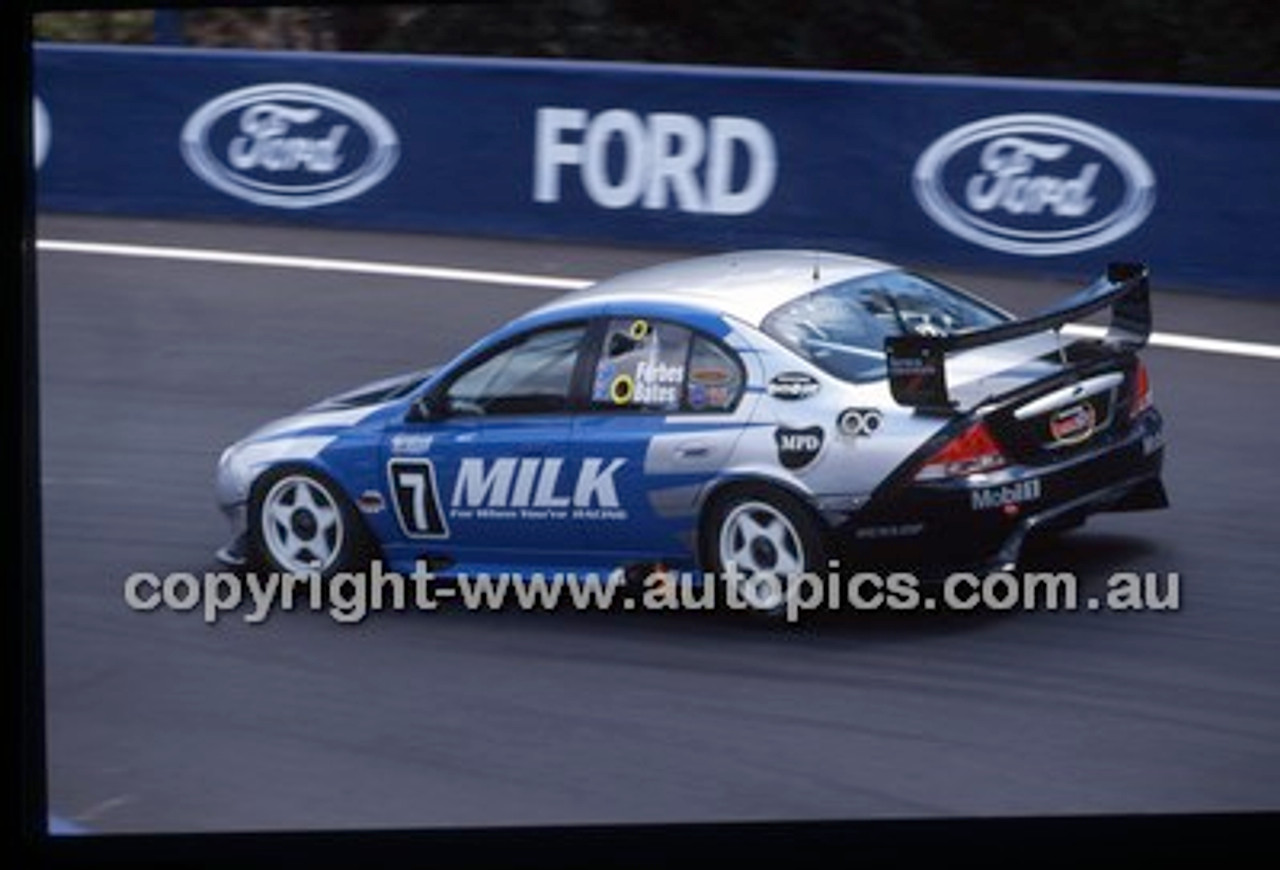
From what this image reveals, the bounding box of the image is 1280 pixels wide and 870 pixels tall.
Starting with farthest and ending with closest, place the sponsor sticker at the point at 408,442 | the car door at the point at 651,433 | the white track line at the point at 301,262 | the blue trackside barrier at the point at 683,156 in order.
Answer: the white track line at the point at 301,262 < the sponsor sticker at the point at 408,442 < the blue trackside barrier at the point at 683,156 < the car door at the point at 651,433

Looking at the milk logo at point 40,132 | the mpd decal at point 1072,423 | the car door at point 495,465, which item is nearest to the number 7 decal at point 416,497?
the car door at point 495,465

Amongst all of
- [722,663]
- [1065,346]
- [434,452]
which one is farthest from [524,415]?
[1065,346]

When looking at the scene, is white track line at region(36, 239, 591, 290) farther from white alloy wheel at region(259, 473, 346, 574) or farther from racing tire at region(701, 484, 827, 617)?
racing tire at region(701, 484, 827, 617)

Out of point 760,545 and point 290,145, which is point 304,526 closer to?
point 290,145

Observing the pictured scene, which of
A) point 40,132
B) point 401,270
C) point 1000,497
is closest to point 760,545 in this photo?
point 1000,497

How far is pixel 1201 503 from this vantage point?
8711 mm

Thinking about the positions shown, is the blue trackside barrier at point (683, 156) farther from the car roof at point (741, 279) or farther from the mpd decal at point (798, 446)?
the mpd decal at point (798, 446)

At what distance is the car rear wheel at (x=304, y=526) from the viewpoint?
9094 millimetres

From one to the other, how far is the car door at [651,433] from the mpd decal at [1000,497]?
2.45ft

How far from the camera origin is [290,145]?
A: 955 cm

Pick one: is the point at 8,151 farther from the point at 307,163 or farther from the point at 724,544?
the point at 724,544

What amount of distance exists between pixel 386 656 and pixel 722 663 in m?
1.03

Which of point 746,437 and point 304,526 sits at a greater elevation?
point 746,437

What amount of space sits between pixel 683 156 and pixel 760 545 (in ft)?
4.67
